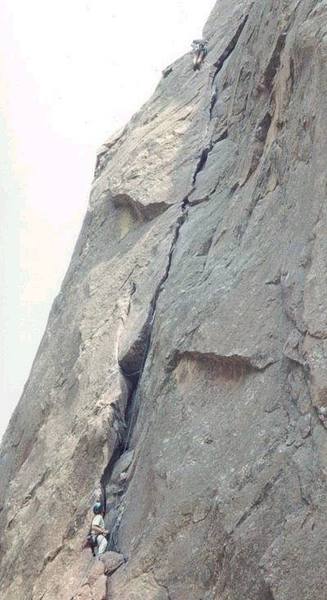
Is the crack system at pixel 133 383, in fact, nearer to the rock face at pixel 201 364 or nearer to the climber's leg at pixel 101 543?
the rock face at pixel 201 364

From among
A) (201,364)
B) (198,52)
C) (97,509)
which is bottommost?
(97,509)

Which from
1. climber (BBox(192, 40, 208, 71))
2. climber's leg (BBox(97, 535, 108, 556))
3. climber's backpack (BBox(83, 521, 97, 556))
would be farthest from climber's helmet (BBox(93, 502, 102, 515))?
climber (BBox(192, 40, 208, 71))

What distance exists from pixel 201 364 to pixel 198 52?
14.2m

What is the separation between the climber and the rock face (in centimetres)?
103

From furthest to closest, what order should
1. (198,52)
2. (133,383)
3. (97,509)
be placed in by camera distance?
(198,52) → (133,383) → (97,509)

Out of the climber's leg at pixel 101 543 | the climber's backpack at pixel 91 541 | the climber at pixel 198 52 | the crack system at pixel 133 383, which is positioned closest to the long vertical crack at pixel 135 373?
the crack system at pixel 133 383

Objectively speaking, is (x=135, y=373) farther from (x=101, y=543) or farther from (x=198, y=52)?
(x=198, y=52)

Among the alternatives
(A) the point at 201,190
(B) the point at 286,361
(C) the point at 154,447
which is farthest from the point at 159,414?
(A) the point at 201,190

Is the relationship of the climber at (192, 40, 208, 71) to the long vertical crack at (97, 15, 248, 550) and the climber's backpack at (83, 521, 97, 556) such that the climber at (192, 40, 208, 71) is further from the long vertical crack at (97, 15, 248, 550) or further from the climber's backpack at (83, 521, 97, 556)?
the climber's backpack at (83, 521, 97, 556)

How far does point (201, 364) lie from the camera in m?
15.6

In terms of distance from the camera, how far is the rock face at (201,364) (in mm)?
12305

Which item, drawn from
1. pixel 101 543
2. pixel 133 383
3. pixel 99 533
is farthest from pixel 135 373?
pixel 101 543

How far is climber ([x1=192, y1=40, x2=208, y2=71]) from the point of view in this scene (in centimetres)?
2636

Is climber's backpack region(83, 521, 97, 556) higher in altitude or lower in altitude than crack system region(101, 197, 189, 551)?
lower
